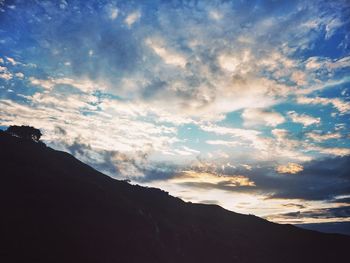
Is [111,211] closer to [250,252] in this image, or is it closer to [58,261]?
[58,261]

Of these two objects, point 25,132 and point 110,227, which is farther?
point 25,132

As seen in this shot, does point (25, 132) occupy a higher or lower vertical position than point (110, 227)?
higher

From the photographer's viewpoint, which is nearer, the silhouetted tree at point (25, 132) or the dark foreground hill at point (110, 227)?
the dark foreground hill at point (110, 227)

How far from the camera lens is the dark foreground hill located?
60875 millimetres

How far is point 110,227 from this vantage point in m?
77.2

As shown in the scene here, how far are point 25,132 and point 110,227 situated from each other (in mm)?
94065

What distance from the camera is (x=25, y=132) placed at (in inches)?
5797

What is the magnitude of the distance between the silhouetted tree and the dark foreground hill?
20.6m

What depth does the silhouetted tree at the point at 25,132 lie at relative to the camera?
14662 cm

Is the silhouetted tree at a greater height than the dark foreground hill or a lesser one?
greater

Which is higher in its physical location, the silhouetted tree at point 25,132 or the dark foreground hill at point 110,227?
the silhouetted tree at point 25,132

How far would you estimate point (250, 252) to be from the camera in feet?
378

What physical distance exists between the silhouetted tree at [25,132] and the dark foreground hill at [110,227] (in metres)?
20.6

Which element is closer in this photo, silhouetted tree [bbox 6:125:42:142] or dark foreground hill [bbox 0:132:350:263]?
dark foreground hill [bbox 0:132:350:263]
